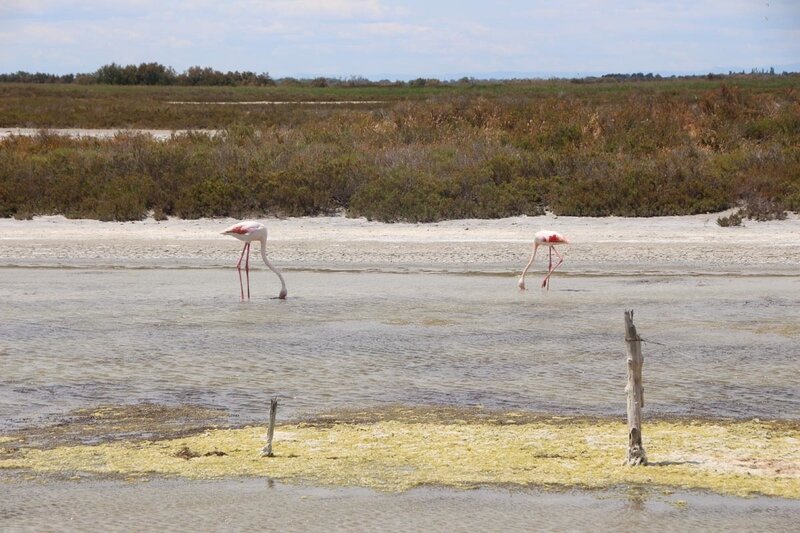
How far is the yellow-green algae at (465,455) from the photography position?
23.3ft

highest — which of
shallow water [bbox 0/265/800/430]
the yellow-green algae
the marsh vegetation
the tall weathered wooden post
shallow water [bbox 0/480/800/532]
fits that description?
the marsh vegetation

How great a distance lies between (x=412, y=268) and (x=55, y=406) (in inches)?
330

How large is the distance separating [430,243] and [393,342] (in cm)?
728

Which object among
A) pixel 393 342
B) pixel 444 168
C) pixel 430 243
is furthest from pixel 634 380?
pixel 444 168

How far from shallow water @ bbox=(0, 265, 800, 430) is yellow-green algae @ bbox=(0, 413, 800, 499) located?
66 cm

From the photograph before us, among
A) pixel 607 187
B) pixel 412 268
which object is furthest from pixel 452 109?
pixel 412 268

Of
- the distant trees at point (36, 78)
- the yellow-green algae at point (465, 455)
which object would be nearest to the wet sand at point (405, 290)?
the yellow-green algae at point (465, 455)

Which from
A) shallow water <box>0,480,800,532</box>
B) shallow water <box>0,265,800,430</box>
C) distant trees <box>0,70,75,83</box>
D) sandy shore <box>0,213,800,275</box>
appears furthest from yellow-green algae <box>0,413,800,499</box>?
distant trees <box>0,70,75,83</box>

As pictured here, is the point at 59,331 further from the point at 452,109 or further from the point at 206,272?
the point at 452,109

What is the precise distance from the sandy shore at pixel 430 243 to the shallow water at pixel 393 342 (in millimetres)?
1001

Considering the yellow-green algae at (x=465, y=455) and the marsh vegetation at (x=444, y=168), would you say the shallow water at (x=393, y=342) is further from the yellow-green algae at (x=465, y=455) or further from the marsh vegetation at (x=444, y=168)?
the marsh vegetation at (x=444, y=168)

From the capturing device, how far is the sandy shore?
17250 mm

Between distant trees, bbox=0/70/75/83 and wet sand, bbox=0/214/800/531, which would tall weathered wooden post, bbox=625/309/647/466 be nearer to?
wet sand, bbox=0/214/800/531

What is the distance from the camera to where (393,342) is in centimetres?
1162
